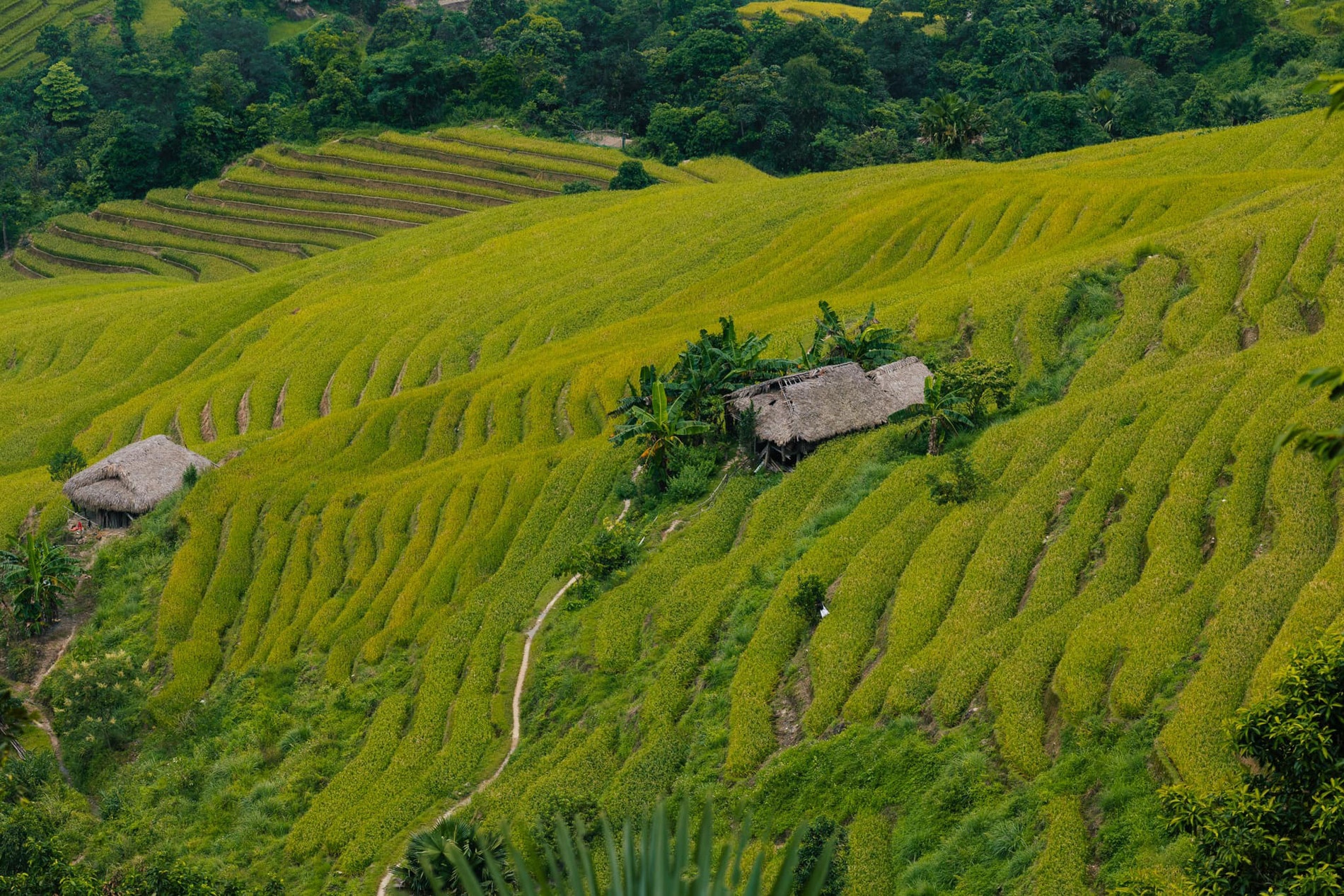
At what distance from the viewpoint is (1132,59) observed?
95500 millimetres

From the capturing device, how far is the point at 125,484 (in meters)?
41.8

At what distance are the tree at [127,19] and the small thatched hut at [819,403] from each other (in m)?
121

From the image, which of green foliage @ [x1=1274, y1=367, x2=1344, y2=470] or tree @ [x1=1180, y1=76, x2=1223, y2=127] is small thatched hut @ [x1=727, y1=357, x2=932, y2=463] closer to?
green foliage @ [x1=1274, y1=367, x2=1344, y2=470]

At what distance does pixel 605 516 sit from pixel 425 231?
43.0 meters

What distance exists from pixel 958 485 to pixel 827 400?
6600mm

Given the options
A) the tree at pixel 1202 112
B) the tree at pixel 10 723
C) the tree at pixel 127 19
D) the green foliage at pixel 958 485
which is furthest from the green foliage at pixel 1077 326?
the tree at pixel 127 19

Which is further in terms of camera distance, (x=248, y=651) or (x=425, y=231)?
(x=425, y=231)

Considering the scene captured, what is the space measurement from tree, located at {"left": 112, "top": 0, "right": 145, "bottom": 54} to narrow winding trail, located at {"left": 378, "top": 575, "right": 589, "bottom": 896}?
121035 millimetres

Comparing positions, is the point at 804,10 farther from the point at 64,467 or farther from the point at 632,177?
the point at 64,467

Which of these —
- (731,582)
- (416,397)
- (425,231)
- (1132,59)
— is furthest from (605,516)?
(1132,59)

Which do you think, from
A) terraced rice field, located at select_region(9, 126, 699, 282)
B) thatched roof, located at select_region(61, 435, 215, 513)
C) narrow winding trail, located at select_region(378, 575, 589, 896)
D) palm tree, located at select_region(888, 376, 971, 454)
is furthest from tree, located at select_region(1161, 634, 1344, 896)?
terraced rice field, located at select_region(9, 126, 699, 282)

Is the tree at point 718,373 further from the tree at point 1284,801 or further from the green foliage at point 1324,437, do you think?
the green foliage at point 1324,437

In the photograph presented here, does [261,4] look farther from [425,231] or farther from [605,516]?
[605,516]

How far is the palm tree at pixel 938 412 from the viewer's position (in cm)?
2930
